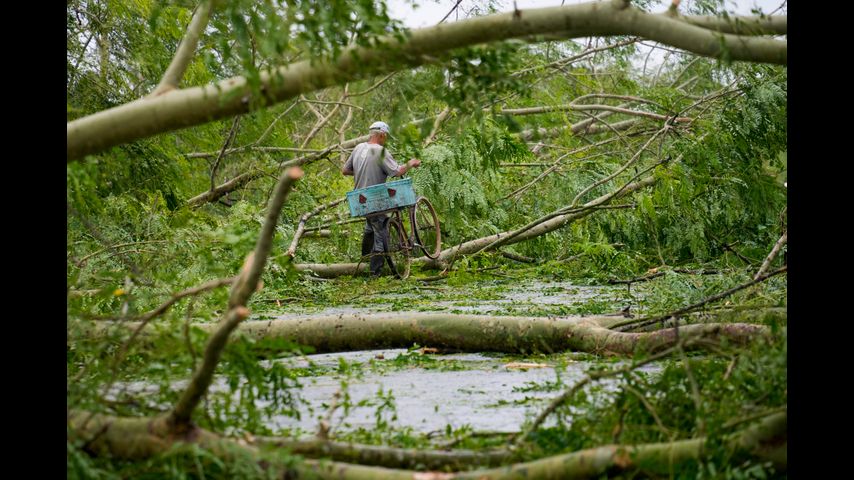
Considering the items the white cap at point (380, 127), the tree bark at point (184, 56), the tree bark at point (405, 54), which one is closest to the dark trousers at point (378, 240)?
the white cap at point (380, 127)

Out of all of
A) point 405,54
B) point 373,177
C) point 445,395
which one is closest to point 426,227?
point 373,177

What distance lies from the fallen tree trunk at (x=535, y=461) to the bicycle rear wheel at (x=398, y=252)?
8014 mm

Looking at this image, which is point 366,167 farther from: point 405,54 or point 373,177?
point 405,54

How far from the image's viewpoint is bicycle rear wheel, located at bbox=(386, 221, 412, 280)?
441 inches

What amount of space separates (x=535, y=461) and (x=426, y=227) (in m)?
8.95

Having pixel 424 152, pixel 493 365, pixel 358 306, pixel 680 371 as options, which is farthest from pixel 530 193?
pixel 680 371

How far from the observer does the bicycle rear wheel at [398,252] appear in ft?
36.8

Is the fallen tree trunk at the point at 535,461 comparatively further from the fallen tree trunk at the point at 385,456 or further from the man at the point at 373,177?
the man at the point at 373,177

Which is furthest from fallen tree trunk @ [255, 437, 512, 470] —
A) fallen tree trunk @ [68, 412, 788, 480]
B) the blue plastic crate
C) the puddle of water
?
the blue plastic crate

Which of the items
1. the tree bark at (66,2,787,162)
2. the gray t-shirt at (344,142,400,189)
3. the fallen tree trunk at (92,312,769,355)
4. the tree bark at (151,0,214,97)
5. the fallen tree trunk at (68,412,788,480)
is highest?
the gray t-shirt at (344,142,400,189)

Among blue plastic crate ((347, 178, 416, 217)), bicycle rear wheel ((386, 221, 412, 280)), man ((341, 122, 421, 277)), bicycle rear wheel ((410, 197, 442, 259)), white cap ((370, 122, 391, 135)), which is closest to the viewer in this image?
white cap ((370, 122, 391, 135))

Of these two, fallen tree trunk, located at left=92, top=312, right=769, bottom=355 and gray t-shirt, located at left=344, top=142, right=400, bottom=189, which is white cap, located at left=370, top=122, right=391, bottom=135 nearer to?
gray t-shirt, located at left=344, top=142, right=400, bottom=189

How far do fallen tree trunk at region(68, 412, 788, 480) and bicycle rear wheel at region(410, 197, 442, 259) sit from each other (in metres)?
7.87
